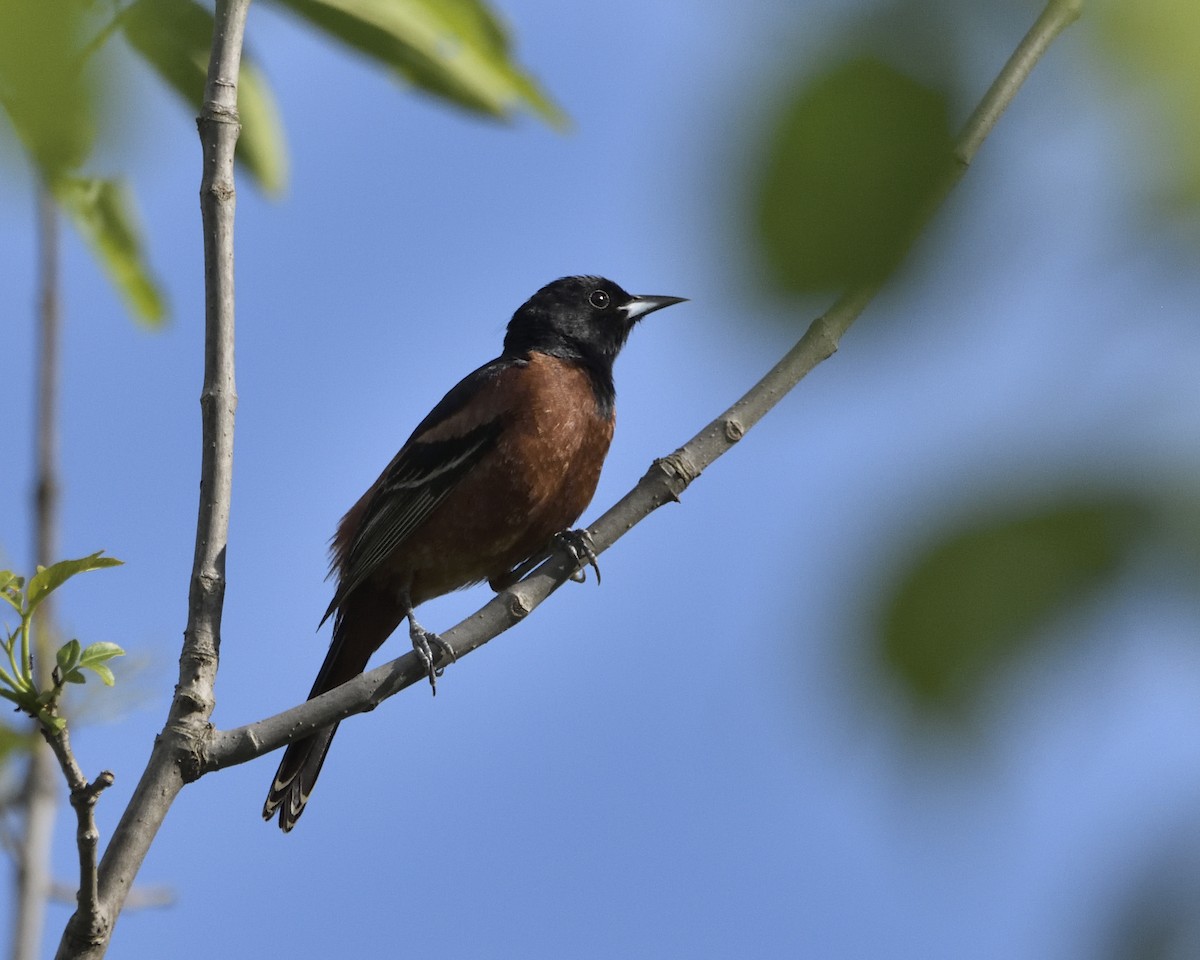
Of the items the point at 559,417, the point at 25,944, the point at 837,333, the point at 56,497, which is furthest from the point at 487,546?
the point at 837,333

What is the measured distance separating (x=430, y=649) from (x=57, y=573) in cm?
229

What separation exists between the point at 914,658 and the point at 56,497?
2535mm

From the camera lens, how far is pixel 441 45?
1.81 metres

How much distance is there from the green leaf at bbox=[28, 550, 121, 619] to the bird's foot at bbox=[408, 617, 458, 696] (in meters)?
1.03

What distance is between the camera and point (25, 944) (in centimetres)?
238

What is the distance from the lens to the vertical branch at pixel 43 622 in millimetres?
2432

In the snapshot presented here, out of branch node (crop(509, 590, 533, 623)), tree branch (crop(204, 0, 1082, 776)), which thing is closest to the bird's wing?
tree branch (crop(204, 0, 1082, 776))

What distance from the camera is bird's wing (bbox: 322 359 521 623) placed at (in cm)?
591

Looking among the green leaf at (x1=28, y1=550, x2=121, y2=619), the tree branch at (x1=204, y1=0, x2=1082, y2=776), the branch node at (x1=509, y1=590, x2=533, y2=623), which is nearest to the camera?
the green leaf at (x1=28, y1=550, x2=121, y2=619)

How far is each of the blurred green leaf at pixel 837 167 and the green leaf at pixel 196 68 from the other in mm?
667

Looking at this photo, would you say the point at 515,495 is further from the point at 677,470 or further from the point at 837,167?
the point at 837,167

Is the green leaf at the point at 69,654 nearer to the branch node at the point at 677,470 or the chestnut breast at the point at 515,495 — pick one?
the branch node at the point at 677,470

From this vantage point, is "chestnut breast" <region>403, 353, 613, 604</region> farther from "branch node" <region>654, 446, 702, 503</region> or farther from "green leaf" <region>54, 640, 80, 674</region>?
"green leaf" <region>54, 640, 80, 674</region>

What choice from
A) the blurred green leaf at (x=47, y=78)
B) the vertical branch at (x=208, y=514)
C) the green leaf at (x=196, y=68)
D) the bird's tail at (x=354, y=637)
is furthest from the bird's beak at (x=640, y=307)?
the blurred green leaf at (x=47, y=78)
